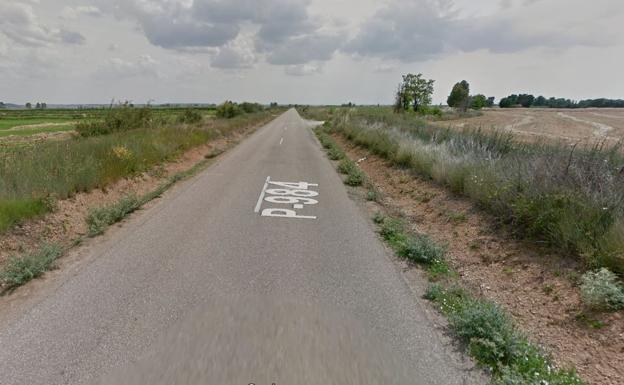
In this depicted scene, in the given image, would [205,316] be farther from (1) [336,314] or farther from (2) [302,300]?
(1) [336,314]

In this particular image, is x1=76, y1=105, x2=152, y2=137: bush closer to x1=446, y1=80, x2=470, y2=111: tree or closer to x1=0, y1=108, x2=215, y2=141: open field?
x1=0, y1=108, x2=215, y2=141: open field

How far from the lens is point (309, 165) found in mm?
12719

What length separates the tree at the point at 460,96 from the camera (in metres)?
79.2

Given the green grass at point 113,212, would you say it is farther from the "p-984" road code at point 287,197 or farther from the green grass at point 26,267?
the "p-984" road code at point 287,197

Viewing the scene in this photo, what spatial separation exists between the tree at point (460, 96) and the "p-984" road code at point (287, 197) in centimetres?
7990

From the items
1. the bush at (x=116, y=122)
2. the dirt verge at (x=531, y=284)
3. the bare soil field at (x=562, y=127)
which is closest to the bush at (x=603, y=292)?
the dirt verge at (x=531, y=284)

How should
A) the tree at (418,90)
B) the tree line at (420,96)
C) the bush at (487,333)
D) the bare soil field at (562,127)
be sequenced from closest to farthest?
the bush at (487,333), the bare soil field at (562,127), the tree line at (420,96), the tree at (418,90)

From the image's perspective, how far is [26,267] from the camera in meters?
3.91

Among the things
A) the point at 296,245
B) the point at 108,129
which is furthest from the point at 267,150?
the point at 296,245

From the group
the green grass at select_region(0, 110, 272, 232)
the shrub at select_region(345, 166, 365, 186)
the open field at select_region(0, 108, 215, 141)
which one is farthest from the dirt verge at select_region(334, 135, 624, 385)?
the open field at select_region(0, 108, 215, 141)

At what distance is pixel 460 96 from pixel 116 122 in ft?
272

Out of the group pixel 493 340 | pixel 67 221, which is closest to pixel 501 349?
pixel 493 340

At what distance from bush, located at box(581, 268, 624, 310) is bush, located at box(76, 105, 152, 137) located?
17337 mm

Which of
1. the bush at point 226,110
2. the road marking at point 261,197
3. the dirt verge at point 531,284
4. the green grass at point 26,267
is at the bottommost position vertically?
the dirt verge at point 531,284
